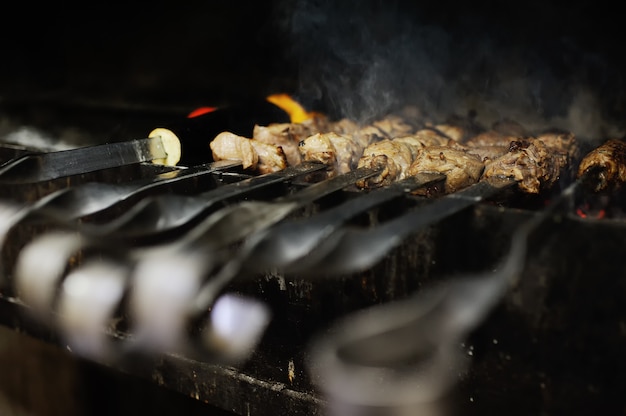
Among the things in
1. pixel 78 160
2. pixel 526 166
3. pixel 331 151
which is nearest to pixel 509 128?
pixel 526 166

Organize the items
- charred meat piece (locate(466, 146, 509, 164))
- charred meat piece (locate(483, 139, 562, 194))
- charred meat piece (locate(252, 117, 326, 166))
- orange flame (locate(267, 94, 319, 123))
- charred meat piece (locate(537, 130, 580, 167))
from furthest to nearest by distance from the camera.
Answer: orange flame (locate(267, 94, 319, 123)), charred meat piece (locate(252, 117, 326, 166)), charred meat piece (locate(537, 130, 580, 167)), charred meat piece (locate(466, 146, 509, 164)), charred meat piece (locate(483, 139, 562, 194))

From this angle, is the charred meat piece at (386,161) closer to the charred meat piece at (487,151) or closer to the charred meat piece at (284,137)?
the charred meat piece at (487,151)

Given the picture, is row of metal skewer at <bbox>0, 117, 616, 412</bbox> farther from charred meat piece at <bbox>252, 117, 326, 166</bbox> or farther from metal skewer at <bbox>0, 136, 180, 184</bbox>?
charred meat piece at <bbox>252, 117, 326, 166</bbox>

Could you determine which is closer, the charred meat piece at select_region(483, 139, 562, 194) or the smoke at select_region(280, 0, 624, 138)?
the charred meat piece at select_region(483, 139, 562, 194)

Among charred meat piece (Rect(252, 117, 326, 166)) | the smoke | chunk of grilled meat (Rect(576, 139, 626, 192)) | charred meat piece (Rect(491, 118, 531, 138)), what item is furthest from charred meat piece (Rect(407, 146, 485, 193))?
the smoke

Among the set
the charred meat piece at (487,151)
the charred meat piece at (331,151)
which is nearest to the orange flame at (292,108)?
the charred meat piece at (331,151)

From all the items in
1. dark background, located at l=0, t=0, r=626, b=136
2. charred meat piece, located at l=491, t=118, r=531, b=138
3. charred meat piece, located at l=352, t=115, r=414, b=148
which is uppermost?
dark background, located at l=0, t=0, r=626, b=136

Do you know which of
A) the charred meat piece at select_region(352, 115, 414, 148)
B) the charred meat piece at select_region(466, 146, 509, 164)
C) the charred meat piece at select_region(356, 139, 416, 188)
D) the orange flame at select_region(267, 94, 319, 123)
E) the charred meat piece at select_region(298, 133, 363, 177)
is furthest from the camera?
the orange flame at select_region(267, 94, 319, 123)
